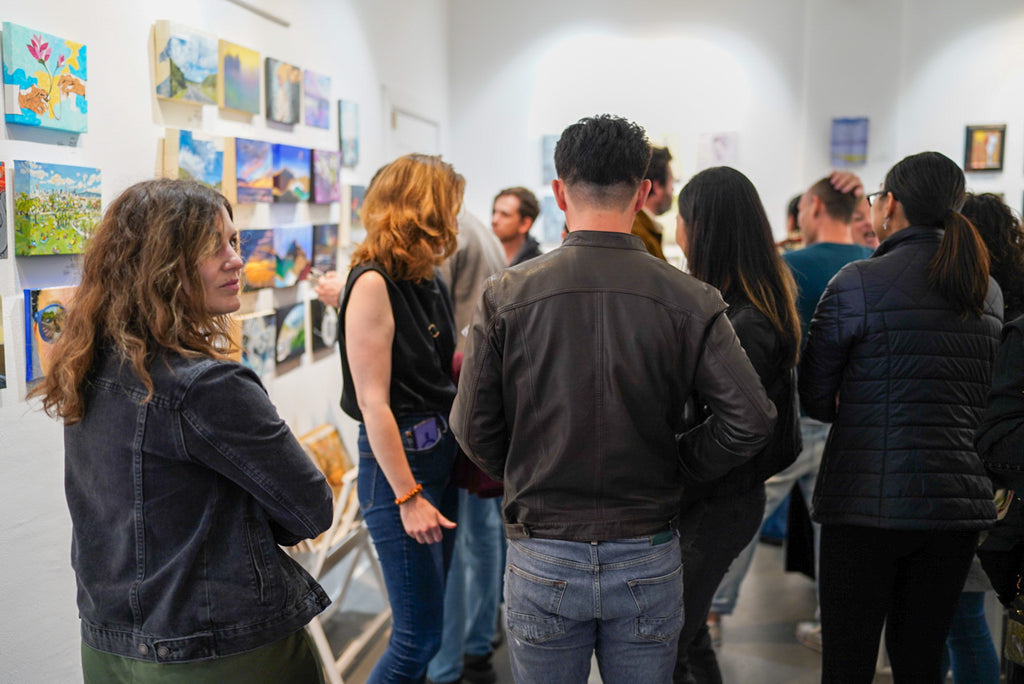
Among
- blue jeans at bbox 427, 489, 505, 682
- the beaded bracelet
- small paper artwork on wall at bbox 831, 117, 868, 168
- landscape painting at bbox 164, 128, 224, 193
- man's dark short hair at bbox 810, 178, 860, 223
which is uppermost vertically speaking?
small paper artwork on wall at bbox 831, 117, 868, 168

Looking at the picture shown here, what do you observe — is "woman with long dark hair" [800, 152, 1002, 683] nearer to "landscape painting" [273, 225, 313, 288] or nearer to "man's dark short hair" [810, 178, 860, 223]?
"man's dark short hair" [810, 178, 860, 223]

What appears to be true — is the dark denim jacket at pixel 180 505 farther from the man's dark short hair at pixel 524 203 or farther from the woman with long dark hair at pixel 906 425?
the man's dark short hair at pixel 524 203

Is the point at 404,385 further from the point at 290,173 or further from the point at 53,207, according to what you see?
the point at 290,173

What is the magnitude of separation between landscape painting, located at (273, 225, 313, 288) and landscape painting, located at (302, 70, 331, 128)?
0.43 metres

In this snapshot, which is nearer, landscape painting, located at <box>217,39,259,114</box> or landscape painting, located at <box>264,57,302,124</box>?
landscape painting, located at <box>217,39,259,114</box>

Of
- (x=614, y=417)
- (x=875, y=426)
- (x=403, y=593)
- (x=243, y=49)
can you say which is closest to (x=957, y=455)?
(x=875, y=426)

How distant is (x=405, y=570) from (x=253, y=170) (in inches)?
59.8

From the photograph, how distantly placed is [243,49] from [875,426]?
222 cm

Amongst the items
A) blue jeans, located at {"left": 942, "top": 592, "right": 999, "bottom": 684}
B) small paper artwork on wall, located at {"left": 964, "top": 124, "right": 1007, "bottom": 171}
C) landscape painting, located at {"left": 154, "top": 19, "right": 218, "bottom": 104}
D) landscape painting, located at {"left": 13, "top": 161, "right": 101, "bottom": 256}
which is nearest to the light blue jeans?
blue jeans, located at {"left": 942, "top": 592, "right": 999, "bottom": 684}

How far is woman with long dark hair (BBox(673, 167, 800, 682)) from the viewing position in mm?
2098

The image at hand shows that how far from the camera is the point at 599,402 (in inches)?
63.2

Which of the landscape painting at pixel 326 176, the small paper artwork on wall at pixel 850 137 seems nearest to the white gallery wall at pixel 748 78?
the small paper artwork on wall at pixel 850 137

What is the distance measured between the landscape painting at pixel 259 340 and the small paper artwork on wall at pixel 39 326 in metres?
0.90

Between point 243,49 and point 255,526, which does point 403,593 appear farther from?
point 243,49
